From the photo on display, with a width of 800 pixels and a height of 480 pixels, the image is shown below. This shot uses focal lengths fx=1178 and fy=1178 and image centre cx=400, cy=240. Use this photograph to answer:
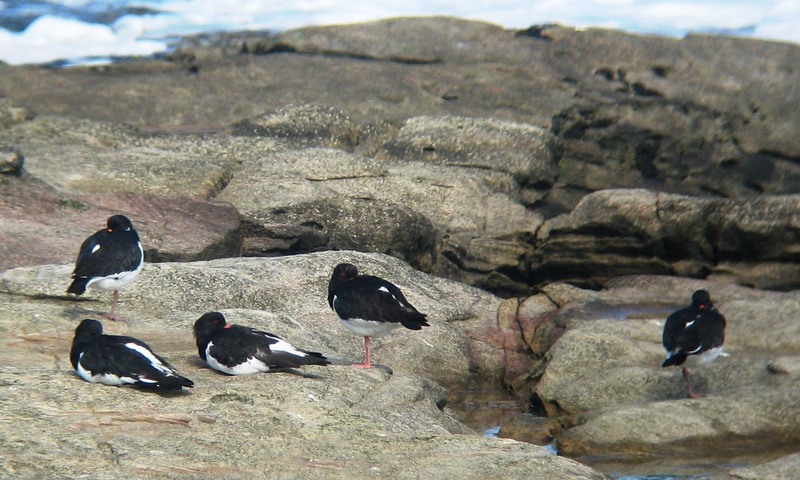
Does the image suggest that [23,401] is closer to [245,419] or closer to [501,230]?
[245,419]

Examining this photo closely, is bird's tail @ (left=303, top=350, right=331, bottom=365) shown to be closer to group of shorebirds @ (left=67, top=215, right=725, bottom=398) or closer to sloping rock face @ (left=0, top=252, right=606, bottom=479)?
group of shorebirds @ (left=67, top=215, right=725, bottom=398)

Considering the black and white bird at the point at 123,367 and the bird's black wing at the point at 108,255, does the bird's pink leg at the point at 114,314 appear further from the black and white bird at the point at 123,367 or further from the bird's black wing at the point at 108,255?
the black and white bird at the point at 123,367

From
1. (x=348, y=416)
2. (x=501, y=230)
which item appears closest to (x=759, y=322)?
(x=501, y=230)

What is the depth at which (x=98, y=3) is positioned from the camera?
39.8 m

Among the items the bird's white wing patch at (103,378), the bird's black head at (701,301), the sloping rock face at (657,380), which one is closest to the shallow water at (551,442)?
the sloping rock face at (657,380)

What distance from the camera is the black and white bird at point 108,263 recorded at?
11.5 m

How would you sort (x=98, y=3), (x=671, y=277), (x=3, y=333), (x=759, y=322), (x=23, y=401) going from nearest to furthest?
(x=23, y=401) < (x=3, y=333) < (x=759, y=322) < (x=671, y=277) < (x=98, y=3)

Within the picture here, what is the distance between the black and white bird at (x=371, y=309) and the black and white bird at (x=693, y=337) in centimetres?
292

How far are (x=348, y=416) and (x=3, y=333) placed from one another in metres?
3.57

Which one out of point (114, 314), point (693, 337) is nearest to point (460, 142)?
point (693, 337)

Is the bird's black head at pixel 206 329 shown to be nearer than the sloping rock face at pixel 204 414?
No

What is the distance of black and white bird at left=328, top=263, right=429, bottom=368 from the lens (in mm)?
11438

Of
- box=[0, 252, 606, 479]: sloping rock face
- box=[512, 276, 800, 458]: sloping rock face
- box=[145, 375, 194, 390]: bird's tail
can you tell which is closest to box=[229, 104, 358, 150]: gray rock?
box=[512, 276, 800, 458]: sloping rock face

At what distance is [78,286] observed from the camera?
11.4 metres
